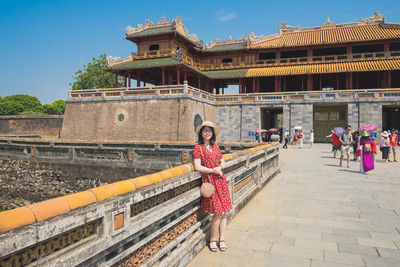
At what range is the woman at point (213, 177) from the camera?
3.53m

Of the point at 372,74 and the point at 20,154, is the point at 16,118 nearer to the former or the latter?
the point at 20,154

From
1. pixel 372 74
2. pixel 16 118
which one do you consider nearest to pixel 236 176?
pixel 372 74

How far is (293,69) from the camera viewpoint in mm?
27734

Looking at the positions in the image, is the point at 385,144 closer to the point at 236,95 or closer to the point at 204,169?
the point at 204,169

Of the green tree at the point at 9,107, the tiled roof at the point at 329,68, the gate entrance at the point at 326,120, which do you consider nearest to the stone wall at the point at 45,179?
the tiled roof at the point at 329,68

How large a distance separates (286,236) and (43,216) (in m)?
3.41

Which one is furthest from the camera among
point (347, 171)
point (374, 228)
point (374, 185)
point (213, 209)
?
point (347, 171)

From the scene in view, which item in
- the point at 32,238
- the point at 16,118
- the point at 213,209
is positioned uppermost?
the point at 16,118

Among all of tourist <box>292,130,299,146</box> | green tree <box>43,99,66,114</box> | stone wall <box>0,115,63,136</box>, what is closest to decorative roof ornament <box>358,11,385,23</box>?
tourist <box>292,130,299,146</box>

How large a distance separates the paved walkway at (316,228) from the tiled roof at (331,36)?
919 inches

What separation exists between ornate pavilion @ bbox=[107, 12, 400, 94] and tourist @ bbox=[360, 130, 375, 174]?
17.6 m

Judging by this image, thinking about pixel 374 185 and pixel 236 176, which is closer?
pixel 236 176

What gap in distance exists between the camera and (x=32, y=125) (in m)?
30.7

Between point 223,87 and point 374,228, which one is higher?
point 223,87
